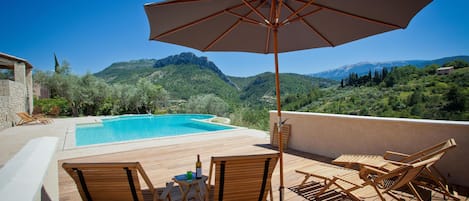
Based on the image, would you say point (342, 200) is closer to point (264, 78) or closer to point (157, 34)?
point (157, 34)

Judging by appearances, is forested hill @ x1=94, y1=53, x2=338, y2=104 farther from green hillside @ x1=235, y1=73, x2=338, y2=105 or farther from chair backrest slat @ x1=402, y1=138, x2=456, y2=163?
chair backrest slat @ x1=402, y1=138, x2=456, y2=163

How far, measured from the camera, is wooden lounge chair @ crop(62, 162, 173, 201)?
186 cm

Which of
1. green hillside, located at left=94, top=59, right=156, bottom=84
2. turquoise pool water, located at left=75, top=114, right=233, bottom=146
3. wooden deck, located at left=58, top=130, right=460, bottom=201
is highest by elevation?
green hillside, located at left=94, top=59, right=156, bottom=84

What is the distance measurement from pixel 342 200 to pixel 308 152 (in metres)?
2.43

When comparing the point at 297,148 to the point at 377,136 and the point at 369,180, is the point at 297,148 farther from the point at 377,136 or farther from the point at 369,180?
the point at 369,180

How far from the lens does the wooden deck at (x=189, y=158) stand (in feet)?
10.9

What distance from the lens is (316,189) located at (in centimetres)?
315

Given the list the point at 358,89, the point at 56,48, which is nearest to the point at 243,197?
the point at 358,89

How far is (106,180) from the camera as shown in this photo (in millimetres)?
1932

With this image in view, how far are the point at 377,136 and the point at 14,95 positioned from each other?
16.3m

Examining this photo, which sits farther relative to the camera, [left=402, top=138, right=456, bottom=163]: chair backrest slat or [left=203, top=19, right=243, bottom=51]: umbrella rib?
[left=203, top=19, right=243, bottom=51]: umbrella rib

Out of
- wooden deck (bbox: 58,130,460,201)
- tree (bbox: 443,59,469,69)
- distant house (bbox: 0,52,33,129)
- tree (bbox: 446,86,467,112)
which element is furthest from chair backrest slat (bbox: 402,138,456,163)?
distant house (bbox: 0,52,33,129)

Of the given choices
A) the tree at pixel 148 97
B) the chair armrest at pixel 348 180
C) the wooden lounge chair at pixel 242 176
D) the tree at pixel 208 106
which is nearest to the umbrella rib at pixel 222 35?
the wooden lounge chair at pixel 242 176

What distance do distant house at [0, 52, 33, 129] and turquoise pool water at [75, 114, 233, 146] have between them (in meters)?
2.92
